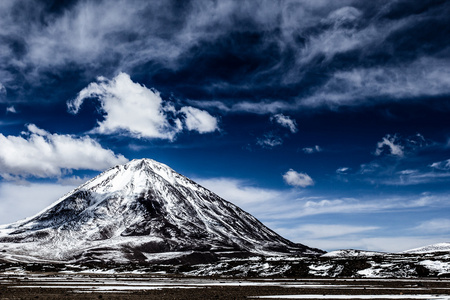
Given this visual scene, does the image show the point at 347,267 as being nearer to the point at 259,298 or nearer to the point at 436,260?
the point at 436,260

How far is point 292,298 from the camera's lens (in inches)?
1459

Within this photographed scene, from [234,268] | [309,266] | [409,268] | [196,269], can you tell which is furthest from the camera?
[196,269]

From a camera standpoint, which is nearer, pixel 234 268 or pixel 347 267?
pixel 347 267

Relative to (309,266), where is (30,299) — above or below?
below

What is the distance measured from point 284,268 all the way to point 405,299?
210 ft

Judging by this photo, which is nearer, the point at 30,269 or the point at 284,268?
the point at 284,268

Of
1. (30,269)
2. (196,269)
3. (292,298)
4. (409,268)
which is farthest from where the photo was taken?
(30,269)

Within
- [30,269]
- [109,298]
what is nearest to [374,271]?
[109,298]

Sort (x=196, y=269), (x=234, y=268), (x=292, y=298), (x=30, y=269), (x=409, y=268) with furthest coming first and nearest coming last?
1. (x=30, y=269)
2. (x=196, y=269)
3. (x=234, y=268)
4. (x=409, y=268)
5. (x=292, y=298)

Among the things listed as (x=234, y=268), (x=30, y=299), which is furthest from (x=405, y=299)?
(x=234, y=268)

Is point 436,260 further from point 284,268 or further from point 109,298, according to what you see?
point 109,298

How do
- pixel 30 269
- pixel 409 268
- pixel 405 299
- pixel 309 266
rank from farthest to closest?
pixel 30 269, pixel 309 266, pixel 409 268, pixel 405 299

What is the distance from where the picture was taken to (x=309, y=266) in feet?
315

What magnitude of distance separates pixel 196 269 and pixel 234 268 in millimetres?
14757
